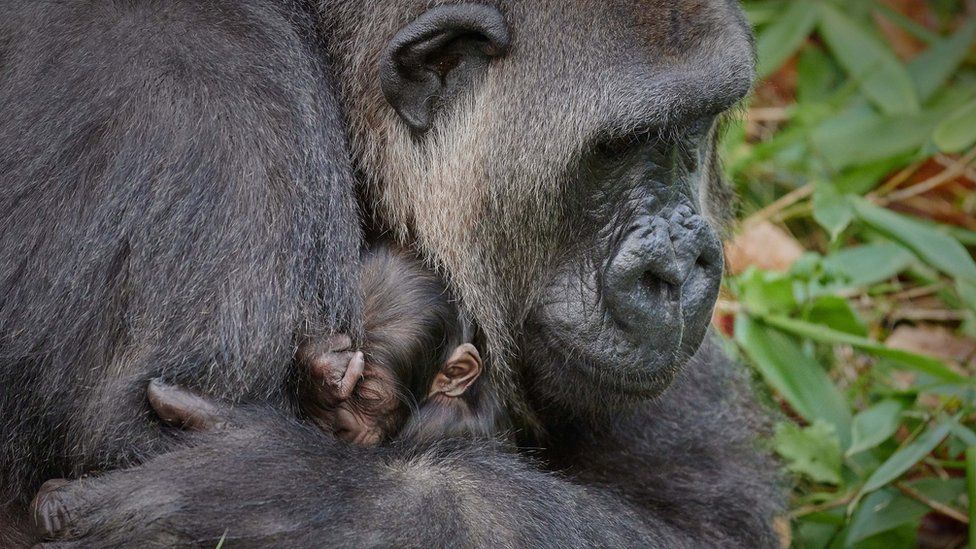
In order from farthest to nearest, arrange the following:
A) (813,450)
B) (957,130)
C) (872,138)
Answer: (872,138), (957,130), (813,450)

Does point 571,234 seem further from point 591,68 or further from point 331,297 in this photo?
point 331,297

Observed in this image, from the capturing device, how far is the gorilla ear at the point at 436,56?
4020mm

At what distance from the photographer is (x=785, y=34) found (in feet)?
25.0

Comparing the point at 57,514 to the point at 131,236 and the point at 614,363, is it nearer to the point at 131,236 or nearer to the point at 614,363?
the point at 131,236

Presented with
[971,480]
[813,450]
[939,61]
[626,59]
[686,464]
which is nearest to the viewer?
[626,59]

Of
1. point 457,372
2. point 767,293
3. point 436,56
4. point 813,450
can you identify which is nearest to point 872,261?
point 767,293

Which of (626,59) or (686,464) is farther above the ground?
(626,59)

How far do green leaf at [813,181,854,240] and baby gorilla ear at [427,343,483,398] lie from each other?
2.18 meters

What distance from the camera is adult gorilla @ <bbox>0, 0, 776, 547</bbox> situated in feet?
12.0

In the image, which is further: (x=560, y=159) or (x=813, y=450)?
(x=813, y=450)

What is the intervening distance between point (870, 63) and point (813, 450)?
3.10 metres

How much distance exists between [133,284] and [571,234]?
1399 mm

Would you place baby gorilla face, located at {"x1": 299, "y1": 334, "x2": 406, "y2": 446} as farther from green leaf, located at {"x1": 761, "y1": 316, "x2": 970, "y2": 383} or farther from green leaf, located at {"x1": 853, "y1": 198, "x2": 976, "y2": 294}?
green leaf, located at {"x1": 853, "y1": 198, "x2": 976, "y2": 294}

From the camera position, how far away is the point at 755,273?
5879 millimetres
